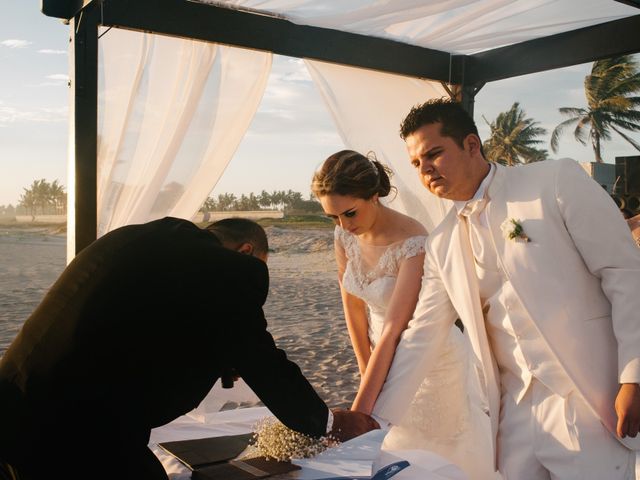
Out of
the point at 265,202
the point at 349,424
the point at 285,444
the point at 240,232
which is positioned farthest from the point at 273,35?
the point at 265,202

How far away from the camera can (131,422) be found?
1527 mm

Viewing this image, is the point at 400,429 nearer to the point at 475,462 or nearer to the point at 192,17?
the point at 475,462

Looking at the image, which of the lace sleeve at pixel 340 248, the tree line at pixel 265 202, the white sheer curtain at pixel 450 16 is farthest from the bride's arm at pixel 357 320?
the tree line at pixel 265 202

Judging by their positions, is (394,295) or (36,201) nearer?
(394,295)

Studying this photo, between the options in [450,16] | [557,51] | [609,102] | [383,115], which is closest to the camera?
[450,16]

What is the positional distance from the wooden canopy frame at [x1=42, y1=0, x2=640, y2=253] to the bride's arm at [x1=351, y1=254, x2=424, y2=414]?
55.7 inches

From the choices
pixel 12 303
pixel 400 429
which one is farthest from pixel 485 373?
pixel 12 303

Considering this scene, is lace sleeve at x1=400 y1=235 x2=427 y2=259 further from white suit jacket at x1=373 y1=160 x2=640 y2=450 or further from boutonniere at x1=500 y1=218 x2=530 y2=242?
boutonniere at x1=500 y1=218 x2=530 y2=242

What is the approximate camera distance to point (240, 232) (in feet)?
6.19

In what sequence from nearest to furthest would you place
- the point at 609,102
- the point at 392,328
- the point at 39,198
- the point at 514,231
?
the point at 514,231
the point at 392,328
the point at 39,198
the point at 609,102

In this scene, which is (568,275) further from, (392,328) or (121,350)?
(121,350)

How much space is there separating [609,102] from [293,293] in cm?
2565

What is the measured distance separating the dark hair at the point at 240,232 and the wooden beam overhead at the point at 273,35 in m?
1.61

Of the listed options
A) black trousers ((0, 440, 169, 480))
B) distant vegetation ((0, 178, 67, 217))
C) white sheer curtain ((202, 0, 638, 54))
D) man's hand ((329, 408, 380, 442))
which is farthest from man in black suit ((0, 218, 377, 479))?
distant vegetation ((0, 178, 67, 217))
